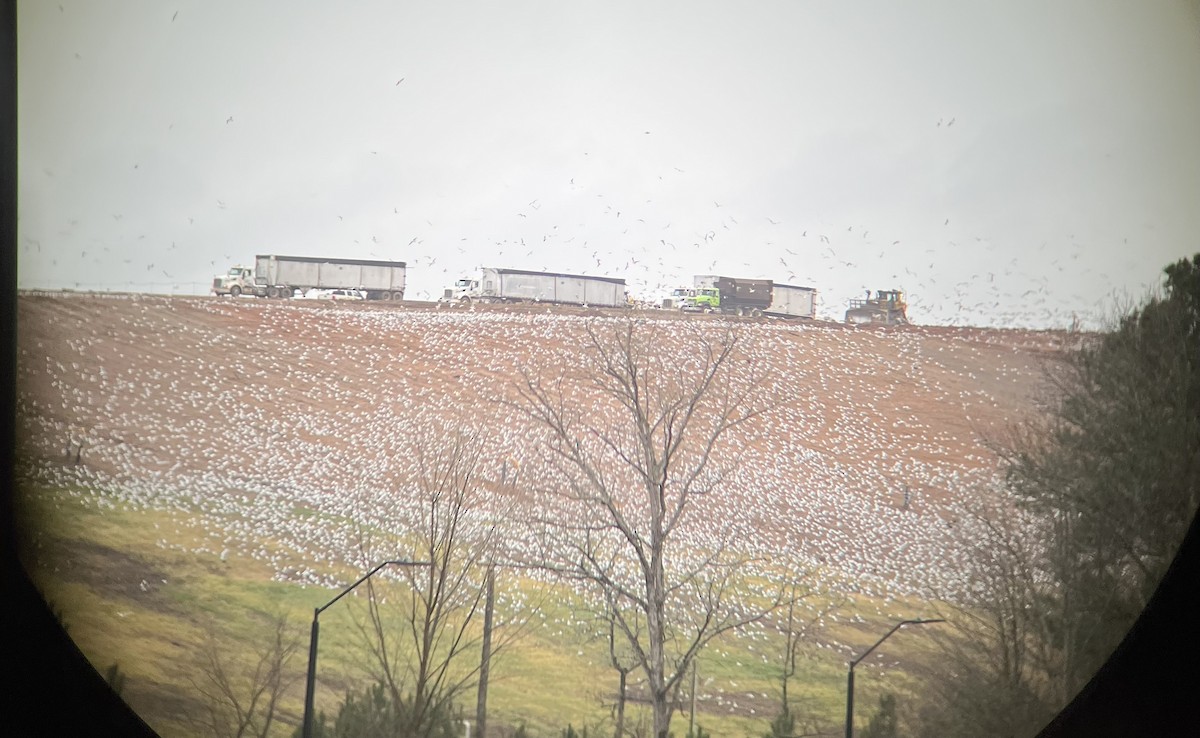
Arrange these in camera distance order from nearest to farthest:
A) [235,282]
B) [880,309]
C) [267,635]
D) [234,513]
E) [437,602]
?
[267,635]
[437,602]
[234,513]
[235,282]
[880,309]

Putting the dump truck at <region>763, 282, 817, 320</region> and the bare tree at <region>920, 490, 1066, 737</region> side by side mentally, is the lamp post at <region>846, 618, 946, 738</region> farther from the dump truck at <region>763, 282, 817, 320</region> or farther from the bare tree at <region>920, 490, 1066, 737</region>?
the dump truck at <region>763, 282, 817, 320</region>

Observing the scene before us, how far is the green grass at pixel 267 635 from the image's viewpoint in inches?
241

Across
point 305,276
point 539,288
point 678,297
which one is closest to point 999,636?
point 678,297

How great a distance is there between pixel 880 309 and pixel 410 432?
11.9 feet

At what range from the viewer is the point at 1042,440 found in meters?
6.60

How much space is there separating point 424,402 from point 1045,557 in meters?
4.58

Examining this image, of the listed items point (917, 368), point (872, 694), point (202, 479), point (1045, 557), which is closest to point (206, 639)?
point (202, 479)

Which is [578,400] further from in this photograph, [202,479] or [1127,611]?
[1127,611]

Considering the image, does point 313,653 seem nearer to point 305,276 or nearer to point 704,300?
point 305,276

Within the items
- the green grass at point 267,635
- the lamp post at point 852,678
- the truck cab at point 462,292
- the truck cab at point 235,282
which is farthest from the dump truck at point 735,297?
the truck cab at point 235,282

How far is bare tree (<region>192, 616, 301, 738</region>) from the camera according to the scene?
6094 millimetres

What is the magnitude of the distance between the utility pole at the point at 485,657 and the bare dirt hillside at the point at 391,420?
1.61 feet

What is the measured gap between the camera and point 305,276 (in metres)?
6.91

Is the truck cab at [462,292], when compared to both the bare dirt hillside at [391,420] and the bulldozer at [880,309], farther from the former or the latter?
the bulldozer at [880,309]
